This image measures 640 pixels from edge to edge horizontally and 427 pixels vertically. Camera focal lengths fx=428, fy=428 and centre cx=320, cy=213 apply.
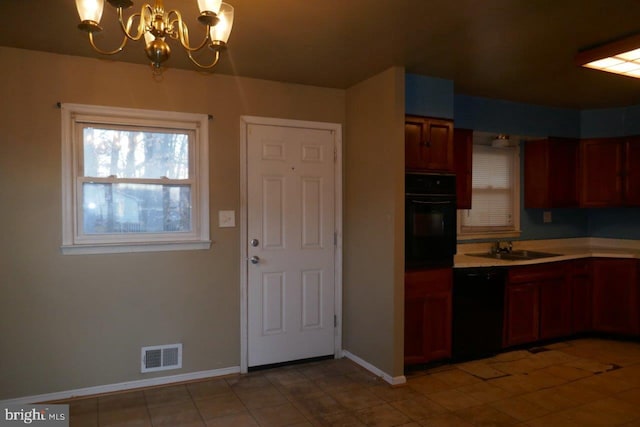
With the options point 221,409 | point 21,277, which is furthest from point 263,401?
point 21,277

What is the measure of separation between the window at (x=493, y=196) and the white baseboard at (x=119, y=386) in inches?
111

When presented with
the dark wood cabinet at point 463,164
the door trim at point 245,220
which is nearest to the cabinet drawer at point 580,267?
the dark wood cabinet at point 463,164

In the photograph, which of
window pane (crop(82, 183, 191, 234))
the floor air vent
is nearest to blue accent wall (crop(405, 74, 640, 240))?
window pane (crop(82, 183, 191, 234))

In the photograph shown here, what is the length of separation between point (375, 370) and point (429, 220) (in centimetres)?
133

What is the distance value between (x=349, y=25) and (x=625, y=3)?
59.6 inches

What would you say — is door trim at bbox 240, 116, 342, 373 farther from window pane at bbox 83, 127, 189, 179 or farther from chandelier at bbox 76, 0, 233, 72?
chandelier at bbox 76, 0, 233, 72

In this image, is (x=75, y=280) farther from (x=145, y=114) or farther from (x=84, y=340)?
(x=145, y=114)

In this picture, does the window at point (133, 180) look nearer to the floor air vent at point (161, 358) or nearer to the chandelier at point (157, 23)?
the floor air vent at point (161, 358)

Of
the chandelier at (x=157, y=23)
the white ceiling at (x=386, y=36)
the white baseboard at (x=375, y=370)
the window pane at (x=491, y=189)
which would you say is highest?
the white ceiling at (x=386, y=36)

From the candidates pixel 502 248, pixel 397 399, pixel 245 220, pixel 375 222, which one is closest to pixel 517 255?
pixel 502 248

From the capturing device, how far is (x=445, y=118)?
144 inches

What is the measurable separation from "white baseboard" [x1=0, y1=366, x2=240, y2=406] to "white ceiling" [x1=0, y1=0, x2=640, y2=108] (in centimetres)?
243

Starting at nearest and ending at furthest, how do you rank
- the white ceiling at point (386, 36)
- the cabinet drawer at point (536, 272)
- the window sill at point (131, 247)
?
the white ceiling at point (386, 36), the window sill at point (131, 247), the cabinet drawer at point (536, 272)

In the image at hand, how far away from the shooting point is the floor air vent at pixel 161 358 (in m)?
3.31
